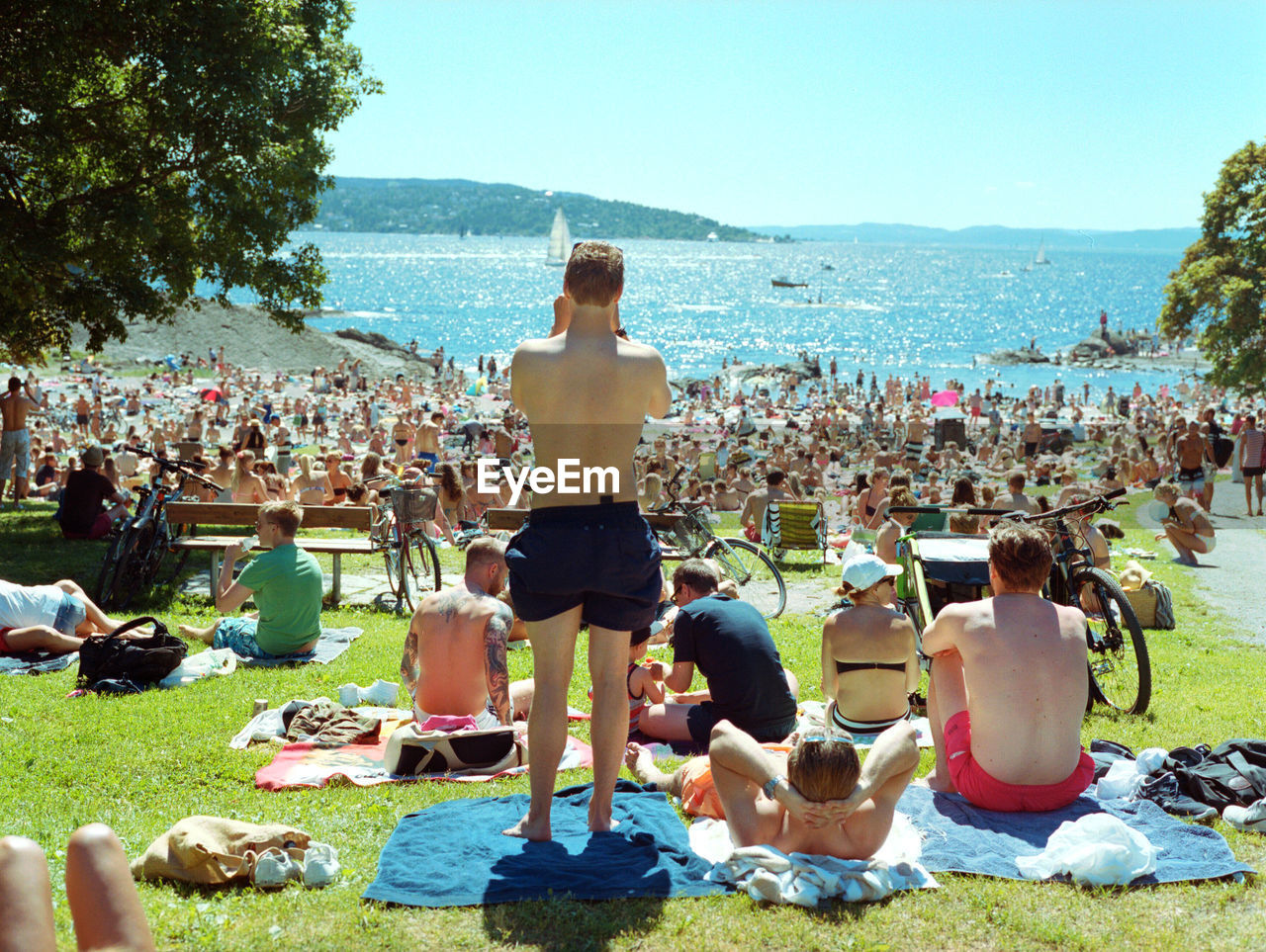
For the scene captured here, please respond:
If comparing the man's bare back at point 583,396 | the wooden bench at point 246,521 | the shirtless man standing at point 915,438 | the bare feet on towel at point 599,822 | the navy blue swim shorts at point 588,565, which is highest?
the man's bare back at point 583,396

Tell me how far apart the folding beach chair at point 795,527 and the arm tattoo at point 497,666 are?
25.8 ft

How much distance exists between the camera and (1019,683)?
4.21 meters

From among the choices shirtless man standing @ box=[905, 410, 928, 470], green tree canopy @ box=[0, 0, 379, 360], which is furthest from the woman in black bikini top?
shirtless man standing @ box=[905, 410, 928, 470]

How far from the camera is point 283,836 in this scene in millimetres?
3762

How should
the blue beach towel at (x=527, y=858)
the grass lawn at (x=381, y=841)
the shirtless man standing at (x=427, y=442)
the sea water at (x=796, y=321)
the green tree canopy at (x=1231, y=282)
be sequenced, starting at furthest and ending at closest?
1. the sea water at (x=796, y=321)
2. the green tree canopy at (x=1231, y=282)
3. the shirtless man standing at (x=427, y=442)
4. the blue beach towel at (x=527, y=858)
5. the grass lawn at (x=381, y=841)

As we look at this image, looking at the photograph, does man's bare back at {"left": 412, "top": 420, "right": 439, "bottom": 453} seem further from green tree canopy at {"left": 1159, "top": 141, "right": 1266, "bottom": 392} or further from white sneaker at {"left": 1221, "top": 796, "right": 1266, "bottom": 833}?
white sneaker at {"left": 1221, "top": 796, "right": 1266, "bottom": 833}

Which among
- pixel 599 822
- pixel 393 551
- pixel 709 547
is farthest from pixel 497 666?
pixel 709 547

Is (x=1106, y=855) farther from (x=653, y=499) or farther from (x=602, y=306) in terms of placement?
(x=653, y=499)

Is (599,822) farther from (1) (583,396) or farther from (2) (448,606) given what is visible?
(2) (448,606)

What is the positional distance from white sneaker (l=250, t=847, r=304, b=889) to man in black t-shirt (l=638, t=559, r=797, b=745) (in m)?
2.26

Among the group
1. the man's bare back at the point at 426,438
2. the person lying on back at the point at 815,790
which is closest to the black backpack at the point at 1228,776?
the person lying on back at the point at 815,790

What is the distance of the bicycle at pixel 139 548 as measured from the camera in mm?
9461

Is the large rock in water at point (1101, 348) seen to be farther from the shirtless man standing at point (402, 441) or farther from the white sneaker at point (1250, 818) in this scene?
the white sneaker at point (1250, 818)

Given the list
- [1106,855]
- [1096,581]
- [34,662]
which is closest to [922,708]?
[1096,581]
